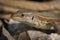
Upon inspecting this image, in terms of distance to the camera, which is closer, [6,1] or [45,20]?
[45,20]

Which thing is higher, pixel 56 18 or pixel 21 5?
pixel 56 18

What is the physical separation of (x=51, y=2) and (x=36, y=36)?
2.24 feet

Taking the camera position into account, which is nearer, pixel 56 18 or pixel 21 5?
pixel 56 18

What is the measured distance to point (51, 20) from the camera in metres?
0.78

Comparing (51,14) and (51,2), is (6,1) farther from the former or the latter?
(51,14)

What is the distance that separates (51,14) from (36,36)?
0.64ft

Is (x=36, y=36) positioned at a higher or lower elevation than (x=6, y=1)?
higher

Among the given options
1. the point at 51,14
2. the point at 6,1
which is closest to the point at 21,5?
the point at 6,1

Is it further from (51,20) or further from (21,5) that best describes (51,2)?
(51,20)

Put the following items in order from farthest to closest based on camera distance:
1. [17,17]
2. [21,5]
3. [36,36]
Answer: [21,5]
[17,17]
[36,36]

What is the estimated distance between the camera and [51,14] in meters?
0.85

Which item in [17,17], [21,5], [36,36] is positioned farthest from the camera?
[21,5]

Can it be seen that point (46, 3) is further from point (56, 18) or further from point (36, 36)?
point (36, 36)

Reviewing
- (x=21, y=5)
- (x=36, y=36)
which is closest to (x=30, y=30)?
(x=36, y=36)
